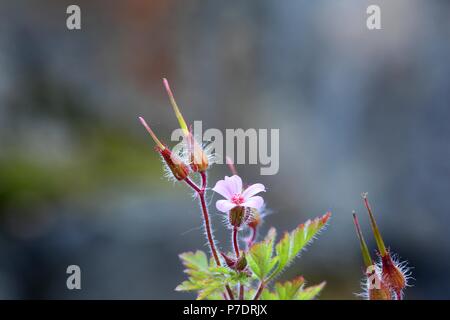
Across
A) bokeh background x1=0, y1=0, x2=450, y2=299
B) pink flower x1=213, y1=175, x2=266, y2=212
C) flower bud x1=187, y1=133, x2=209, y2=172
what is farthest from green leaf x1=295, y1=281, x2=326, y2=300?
bokeh background x1=0, y1=0, x2=450, y2=299

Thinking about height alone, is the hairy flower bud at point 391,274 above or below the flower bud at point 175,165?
below

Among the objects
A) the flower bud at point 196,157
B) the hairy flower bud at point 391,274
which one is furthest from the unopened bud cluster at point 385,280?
the flower bud at point 196,157

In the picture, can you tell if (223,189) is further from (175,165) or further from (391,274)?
(391,274)

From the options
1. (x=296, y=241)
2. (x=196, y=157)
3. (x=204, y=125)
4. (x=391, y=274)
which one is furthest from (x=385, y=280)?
(x=204, y=125)

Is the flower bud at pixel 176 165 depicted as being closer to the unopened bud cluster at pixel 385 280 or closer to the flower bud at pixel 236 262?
the flower bud at pixel 236 262

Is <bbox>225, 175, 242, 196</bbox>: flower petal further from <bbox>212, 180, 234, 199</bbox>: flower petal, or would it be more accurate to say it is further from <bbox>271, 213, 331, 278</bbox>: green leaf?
<bbox>271, 213, 331, 278</bbox>: green leaf

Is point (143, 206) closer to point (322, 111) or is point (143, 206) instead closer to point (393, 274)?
point (322, 111)
